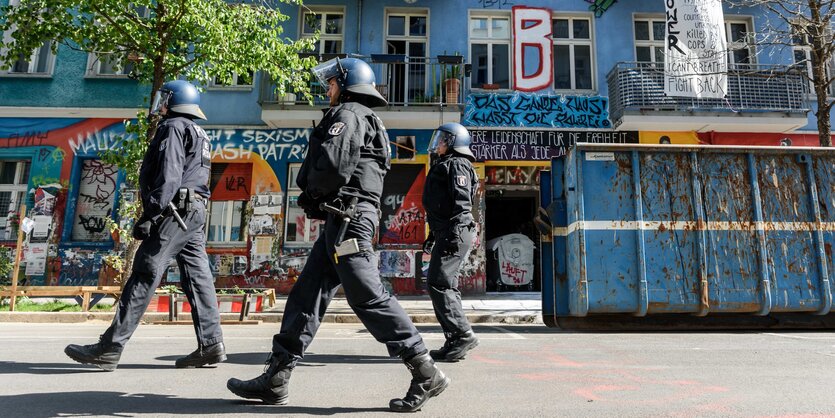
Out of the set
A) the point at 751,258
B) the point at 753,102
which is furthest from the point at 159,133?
the point at 753,102

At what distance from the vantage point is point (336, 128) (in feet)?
8.45

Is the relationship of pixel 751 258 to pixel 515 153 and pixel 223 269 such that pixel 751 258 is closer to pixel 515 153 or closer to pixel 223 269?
pixel 515 153

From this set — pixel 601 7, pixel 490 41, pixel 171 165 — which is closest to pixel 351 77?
pixel 171 165

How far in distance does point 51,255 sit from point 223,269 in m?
3.97

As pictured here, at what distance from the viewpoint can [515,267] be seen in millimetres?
13023

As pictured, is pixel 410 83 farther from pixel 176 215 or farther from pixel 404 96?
pixel 176 215

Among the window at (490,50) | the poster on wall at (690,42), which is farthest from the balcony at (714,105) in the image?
the window at (490,50)

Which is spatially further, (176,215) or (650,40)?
(650,40)

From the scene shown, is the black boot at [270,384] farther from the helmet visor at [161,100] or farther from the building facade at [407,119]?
the building facade at [407,119]

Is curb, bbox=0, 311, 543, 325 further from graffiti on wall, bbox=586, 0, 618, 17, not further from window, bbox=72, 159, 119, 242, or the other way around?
graffiti on wall, bbox=586, 0, 618, 17

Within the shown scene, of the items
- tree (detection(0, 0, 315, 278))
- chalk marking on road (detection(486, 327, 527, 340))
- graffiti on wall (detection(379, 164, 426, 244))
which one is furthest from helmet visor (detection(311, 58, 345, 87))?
graffiti on wall (detection(379, 164, 426, 244))

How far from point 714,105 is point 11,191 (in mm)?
17159

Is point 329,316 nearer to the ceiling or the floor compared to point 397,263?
nearer to the floor

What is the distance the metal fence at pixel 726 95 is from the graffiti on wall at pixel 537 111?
1.88 feet
